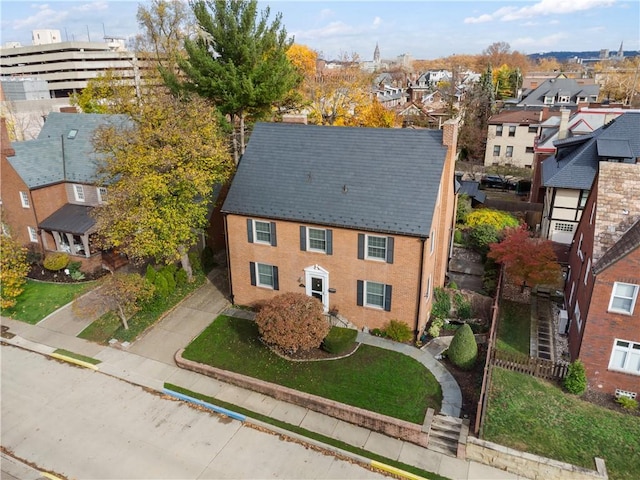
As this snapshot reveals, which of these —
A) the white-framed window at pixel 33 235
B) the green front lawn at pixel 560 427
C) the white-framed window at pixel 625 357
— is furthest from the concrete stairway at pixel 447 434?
the white-framed window at pixel 33 235

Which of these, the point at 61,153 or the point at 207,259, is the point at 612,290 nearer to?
the point at 207,259

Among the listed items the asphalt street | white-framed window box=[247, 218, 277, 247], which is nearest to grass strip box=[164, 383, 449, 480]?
the asphalt street

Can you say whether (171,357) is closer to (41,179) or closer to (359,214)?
(359,214)

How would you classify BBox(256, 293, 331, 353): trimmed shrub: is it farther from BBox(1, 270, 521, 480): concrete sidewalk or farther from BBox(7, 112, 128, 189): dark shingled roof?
BBox(7, 112, 128, 189): dark shingled roof

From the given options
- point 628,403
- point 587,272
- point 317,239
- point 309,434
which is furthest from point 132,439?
point 587,272

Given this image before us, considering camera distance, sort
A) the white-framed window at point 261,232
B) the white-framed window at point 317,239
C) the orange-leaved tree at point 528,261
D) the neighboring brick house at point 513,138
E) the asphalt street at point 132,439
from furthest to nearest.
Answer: the neighboring brick house at point 513,138, the orange-leaved tree at point 528,261, the white-framed window at point 261,232, the white-framed window at point 317,239, the asphalt street at point 132,439

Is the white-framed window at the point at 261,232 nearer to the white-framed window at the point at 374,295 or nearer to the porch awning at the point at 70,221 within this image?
the white-framed window at the point at 374,295
